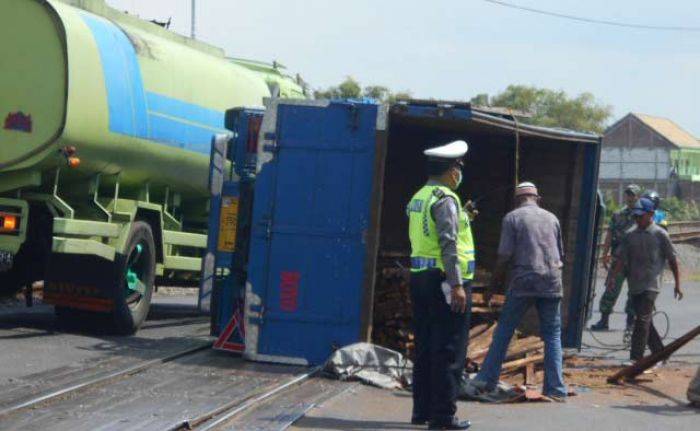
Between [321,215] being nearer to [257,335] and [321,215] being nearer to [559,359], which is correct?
[257,335]

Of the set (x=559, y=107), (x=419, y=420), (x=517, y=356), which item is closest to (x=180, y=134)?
(x=517, y=356)

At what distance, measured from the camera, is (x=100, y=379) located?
10.2 metres

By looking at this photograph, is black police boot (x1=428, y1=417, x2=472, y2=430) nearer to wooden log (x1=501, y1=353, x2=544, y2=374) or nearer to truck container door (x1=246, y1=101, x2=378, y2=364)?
wooden log (x1=501, y1=353, x2=544, y2=374)

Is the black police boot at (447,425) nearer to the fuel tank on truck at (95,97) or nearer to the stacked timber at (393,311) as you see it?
the stacked timber at (393,311)

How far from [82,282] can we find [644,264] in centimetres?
550

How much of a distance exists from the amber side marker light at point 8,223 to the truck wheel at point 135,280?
1.18 metres

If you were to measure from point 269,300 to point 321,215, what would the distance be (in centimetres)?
86

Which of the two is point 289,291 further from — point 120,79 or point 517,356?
point 120,79

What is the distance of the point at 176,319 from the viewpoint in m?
16.8

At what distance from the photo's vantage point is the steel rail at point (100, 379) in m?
8.85

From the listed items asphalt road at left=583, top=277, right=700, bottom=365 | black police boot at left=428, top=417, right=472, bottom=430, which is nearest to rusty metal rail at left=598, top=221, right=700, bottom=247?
asphalt road at left=583, top=277, right=700, bottom=365

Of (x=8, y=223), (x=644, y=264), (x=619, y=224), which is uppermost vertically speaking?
(x=619, y=224)

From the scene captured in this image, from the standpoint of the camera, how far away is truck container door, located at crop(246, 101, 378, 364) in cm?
1157

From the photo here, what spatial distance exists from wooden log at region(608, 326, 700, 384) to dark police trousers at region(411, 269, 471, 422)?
8.66 ft
